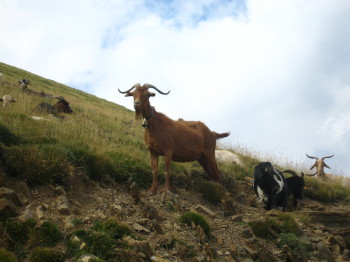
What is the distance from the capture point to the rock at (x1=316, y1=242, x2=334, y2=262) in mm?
7082

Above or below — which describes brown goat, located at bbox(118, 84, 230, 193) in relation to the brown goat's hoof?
above

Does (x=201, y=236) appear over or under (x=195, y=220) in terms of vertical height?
under

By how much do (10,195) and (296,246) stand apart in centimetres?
529

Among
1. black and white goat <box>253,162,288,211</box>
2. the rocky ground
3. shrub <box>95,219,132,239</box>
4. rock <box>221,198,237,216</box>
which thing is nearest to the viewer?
shrub <box>95,219,132,239</box>

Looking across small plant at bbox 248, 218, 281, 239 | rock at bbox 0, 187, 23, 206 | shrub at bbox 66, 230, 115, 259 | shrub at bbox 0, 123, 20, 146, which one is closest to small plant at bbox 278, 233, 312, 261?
small plant at bbox 248, 218, 281, 239

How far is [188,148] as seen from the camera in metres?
8.91

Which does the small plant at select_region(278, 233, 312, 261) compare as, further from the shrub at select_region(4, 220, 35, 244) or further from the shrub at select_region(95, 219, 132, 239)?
the shrub at select_region(4, 220, 35, 244)

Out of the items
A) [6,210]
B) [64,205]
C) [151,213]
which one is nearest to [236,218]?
[151,213]

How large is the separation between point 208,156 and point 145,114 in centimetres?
253

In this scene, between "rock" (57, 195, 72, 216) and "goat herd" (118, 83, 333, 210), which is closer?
"rock" (57, 195, 72, 216)

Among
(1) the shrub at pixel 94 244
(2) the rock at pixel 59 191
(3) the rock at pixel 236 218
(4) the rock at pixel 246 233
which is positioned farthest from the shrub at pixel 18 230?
(3) the rock at pixel 236 218

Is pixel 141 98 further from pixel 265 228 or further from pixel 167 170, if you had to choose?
pixel 265 228

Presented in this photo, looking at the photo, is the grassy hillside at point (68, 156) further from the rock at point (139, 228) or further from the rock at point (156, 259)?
the rock at point (156, 259)

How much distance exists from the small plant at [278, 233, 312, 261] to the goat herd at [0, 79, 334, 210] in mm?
2457
